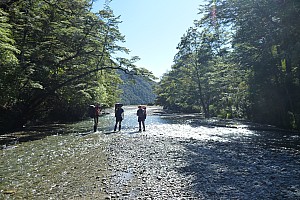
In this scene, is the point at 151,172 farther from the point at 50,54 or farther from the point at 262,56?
the point at 262,56

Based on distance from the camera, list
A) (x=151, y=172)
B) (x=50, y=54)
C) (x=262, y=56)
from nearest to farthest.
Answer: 1. (x=151, y=172)
2. (x=50, y=54)
3. (x=262, y=56)

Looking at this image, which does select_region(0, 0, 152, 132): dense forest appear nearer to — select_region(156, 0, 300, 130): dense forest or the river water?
the river water

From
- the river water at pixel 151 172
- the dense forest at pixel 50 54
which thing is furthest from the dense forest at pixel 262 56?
the dense forest at pixel 50 54

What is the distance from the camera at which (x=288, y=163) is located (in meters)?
10.7

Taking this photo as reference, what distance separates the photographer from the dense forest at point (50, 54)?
63.7 ft

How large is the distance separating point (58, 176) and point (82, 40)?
20.6 metres

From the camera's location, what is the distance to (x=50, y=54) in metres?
23.5

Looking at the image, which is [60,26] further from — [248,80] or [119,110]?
[248,80]

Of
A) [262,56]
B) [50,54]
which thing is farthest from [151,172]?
[262,56]

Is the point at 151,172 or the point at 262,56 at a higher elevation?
the point at 262,56

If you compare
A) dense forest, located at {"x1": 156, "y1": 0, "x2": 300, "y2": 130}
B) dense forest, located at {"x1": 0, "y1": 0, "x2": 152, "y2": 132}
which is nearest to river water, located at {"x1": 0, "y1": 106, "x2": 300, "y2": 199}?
dense forest, located at {"x1": 0, "y1": 0, "x2": 152, "y2": 132}

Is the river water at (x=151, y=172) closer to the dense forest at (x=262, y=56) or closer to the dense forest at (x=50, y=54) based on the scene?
the dense forest at (x=50, y=54)

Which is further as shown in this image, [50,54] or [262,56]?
[262,56]

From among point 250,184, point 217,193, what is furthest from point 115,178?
point 250,184
